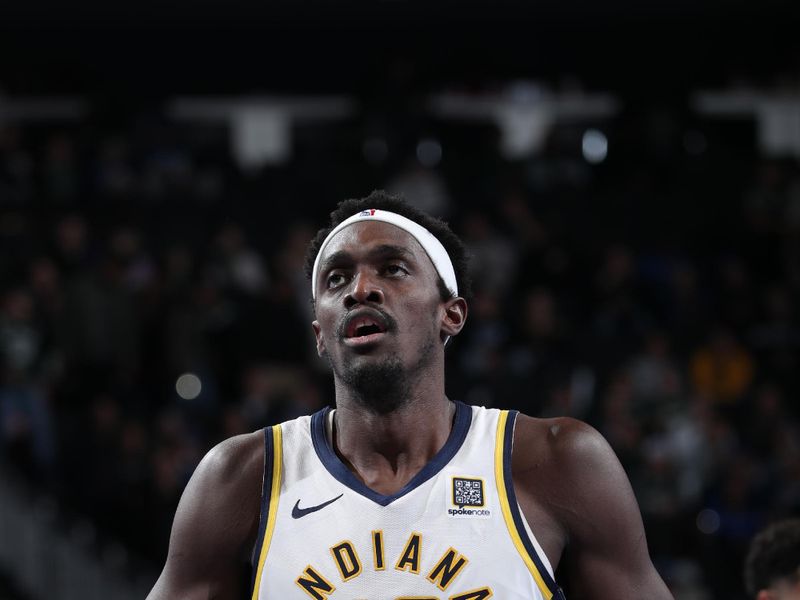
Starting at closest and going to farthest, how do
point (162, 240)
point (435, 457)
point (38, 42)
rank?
point (435, 457), point (162, 240), point (38, 42)

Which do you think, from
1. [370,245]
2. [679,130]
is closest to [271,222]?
[679,130]

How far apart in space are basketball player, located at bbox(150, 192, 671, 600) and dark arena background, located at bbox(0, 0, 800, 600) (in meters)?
4.95

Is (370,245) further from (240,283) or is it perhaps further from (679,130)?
(679,130)

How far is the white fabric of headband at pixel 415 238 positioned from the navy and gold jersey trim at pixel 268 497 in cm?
42

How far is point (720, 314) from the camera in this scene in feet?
37.1

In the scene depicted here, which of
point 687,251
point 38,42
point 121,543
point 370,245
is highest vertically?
point 38,42

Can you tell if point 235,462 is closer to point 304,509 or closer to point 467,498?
point 304,509

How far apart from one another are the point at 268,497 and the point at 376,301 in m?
0.57

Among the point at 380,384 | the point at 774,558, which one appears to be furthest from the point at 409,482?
the point at 774,558

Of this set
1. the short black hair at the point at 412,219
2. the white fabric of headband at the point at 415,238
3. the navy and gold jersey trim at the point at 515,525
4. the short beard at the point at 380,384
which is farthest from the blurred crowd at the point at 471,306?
the navy and gold jersey trim at the point at 515,525

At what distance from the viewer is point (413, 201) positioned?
11.6 m

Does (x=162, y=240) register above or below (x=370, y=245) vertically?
above

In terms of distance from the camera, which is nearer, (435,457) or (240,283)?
(435,457)

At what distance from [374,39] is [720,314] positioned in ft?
20.0
